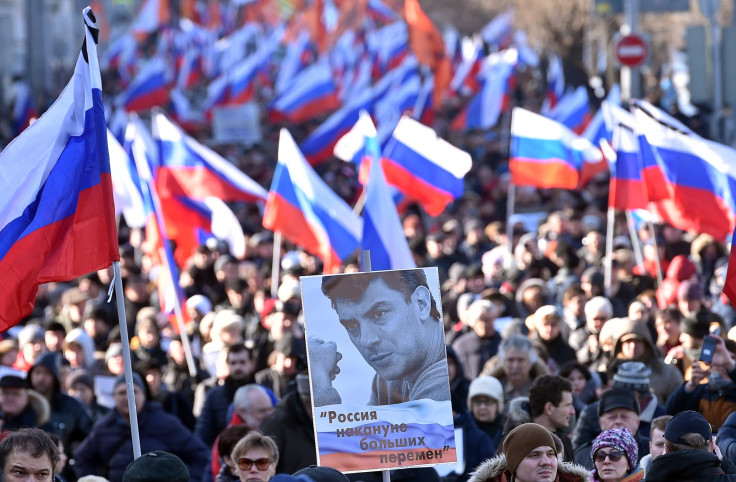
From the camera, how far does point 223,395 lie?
10.2 metres

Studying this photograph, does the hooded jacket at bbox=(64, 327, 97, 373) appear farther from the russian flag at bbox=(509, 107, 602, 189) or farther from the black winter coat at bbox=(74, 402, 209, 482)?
the russian flag at bbox=(509, 107, 602, 189)

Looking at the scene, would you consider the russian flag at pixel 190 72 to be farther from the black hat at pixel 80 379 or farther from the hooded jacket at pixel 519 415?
the hooded jacket at pixel 519 415

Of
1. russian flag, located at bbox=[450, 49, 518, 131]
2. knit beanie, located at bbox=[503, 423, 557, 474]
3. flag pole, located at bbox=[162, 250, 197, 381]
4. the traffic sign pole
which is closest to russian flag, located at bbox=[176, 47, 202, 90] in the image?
russian flag, located at bbox=[450, 49, 518, 131]

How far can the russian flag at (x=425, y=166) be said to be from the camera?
14820 millimetres

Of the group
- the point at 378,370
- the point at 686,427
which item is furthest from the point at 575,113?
the point at 686,427

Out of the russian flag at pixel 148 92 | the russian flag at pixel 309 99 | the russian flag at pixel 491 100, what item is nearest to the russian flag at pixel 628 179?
the russian flag at pixel 309 99

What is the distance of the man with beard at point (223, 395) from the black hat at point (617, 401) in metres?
2.90

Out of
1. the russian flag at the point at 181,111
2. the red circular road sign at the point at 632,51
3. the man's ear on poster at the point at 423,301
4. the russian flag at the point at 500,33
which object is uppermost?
the russian flag at the point at 500,33

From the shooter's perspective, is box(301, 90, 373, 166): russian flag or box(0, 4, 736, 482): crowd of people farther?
box(301, 90, 373, 166): russian flag

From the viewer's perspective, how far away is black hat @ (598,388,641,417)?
8.00 metres

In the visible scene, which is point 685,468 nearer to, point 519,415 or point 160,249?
point 519,415

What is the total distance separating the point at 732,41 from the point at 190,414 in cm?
1001

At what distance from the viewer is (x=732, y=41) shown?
722 inches

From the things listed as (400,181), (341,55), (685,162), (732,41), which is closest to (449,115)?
(341,55)
